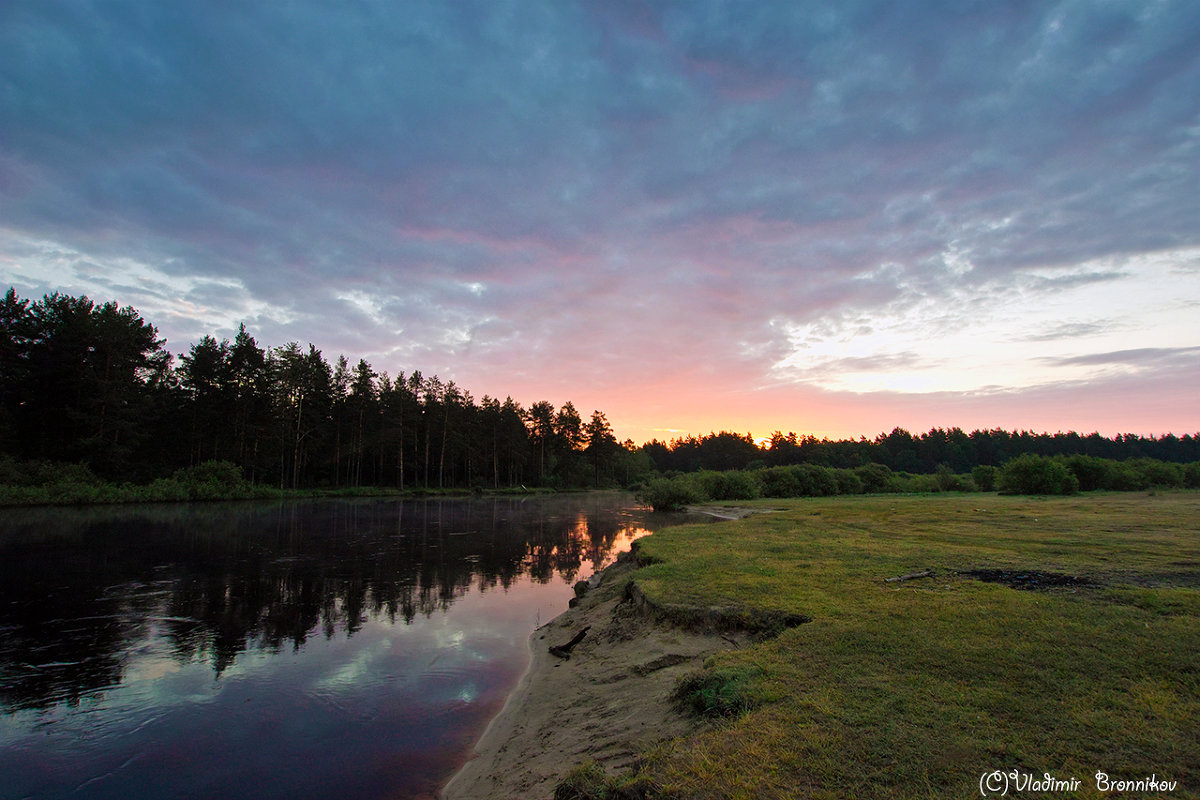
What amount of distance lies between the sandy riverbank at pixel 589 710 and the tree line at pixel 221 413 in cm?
5462

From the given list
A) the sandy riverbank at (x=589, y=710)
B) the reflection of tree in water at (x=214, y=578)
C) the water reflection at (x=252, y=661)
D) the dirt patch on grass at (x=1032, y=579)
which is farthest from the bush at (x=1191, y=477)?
the sandy riverbank at (x=589, y=710)

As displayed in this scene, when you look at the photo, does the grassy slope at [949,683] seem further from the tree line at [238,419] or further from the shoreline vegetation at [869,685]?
the tree line at [238,419]

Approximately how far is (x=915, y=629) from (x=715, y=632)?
9.80 feet

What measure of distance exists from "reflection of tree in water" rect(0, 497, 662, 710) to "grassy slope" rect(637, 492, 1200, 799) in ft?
33.4

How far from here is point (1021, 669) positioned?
19.1 feet

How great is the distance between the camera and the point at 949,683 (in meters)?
5.59

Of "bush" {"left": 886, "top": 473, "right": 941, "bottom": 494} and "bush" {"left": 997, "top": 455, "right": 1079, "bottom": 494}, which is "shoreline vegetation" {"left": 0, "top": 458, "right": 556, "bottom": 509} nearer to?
"bush" {"left": 997, "top": 455, "right": 1079, "bottom": 494}

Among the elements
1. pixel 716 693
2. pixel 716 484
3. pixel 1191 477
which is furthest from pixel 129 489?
pixel 1191 477

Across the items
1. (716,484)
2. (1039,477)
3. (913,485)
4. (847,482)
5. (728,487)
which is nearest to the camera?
(1039,477)

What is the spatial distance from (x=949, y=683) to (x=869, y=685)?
814 millimetres

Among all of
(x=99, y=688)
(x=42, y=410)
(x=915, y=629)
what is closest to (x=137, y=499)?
(x=42, y=410)

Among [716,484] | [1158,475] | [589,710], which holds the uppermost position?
[1158,475]

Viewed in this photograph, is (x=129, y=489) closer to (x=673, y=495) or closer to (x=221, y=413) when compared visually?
(x=221, y=413)

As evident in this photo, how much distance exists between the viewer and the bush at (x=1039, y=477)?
45656 mm
